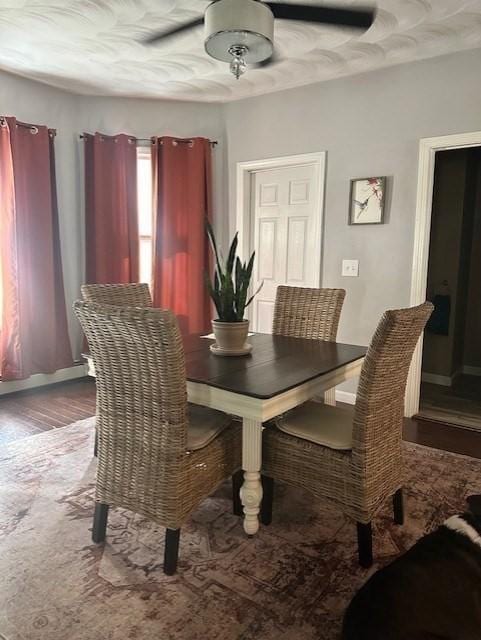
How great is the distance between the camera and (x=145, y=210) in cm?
459

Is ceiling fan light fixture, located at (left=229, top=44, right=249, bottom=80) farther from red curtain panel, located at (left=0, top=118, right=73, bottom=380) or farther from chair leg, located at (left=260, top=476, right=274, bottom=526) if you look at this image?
red curtain panel, located at (left=0, top=118, right=73, bottom=380)

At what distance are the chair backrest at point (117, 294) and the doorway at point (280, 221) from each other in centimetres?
157

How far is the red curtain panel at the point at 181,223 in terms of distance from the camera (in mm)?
4414

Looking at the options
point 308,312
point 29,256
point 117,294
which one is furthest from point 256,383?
point 29,256

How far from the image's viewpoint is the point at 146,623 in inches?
60.9

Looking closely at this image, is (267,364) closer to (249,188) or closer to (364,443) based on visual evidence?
(364,443)

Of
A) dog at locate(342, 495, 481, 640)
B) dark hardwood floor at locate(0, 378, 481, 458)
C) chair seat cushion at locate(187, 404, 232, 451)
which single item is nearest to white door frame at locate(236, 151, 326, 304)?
dark hardwood floor at locate(0, 378, 481, 458)

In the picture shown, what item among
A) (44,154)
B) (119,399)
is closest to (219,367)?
(119,399)

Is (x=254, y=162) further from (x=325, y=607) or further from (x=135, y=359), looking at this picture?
(x=325, y=607)

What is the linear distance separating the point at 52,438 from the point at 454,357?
12.1 ft

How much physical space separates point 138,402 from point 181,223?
303 centimetres

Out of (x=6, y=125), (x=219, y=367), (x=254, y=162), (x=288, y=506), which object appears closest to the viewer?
(x=219, y=367)

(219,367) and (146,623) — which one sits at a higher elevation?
(219,367)

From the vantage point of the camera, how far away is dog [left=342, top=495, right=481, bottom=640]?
42.3 inches
